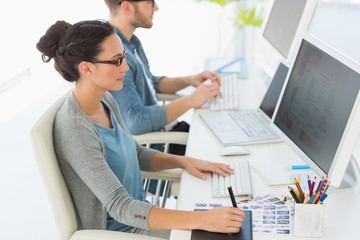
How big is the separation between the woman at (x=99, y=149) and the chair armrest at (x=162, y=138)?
38 centimetres

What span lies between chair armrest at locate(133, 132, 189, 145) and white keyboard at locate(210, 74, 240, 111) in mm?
217

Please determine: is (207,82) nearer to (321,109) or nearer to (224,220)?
(321,109)

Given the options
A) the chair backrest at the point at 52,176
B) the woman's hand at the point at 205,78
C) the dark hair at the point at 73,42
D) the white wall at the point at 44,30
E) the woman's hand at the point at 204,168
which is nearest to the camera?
the chair backrest at the point at 52,176

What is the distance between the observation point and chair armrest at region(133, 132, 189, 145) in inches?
90.1

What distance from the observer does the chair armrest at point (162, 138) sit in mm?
2289

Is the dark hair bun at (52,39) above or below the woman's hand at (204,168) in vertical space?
above

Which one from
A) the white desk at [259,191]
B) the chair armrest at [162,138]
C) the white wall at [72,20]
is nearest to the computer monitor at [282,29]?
the white desk at [259,191]

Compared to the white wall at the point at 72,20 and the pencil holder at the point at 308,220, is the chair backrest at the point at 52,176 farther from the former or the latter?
the white wall at the point at 72,20

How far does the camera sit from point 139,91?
8.02ft

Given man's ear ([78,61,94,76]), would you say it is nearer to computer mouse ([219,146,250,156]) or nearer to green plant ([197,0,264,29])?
computer mouse ([219,146,250,156])

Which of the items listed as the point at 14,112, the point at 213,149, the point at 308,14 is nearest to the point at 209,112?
the point at 213,149

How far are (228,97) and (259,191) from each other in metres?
0.84

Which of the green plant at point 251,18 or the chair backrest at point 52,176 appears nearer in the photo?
the chair backrest at point 52,176

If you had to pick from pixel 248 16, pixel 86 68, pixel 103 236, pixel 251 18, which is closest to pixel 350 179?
pixel 103 236
